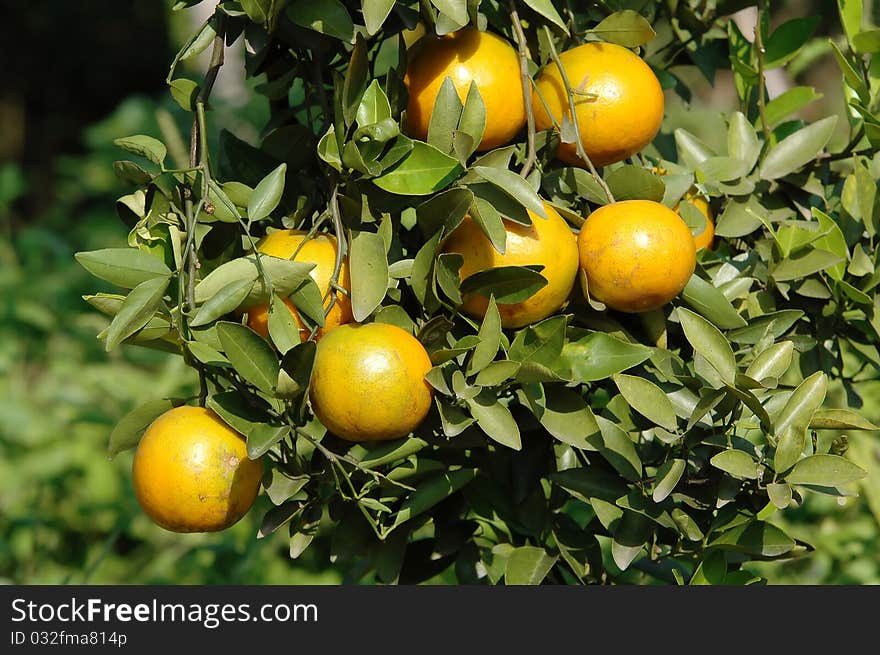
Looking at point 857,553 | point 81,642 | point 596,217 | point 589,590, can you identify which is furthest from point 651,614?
point 857,553

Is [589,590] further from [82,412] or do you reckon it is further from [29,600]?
[82,412]

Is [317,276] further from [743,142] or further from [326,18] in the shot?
[743,142]

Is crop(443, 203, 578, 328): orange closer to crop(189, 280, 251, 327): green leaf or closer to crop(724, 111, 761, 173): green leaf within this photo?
crop(189, 280, 251, 327): green leaf

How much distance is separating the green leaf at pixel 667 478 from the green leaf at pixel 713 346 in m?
0.06

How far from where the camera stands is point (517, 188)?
609 millimetres

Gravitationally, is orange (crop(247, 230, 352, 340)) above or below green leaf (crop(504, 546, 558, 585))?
above

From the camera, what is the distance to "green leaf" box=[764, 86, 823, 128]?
858 mm

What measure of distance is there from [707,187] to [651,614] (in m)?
0.34

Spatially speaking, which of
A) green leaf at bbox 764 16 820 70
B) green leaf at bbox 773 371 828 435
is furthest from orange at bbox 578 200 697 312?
green leaf at bbox 764 16 820 70

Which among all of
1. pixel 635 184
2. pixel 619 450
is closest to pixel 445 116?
pixel 635 184

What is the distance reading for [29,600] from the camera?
32.6 inches

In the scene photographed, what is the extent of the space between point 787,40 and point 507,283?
449 mm

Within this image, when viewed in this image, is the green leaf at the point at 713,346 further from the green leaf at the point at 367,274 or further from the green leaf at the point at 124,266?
the green leaf at the point at 124,266

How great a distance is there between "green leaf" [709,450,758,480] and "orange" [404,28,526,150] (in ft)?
0.87
